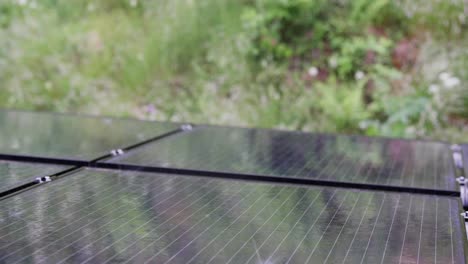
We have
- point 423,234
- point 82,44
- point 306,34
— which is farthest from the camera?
point 82,44

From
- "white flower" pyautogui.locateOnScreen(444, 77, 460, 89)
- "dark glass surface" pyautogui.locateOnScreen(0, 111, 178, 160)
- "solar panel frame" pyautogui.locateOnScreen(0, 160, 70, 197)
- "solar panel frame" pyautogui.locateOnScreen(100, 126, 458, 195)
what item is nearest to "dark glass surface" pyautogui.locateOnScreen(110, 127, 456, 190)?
"solar panel frame" pyautogui.locateOnScreen(100, 126, 458, 195)

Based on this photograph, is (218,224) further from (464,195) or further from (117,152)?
(117,152)

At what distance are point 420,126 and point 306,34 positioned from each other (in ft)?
3.75

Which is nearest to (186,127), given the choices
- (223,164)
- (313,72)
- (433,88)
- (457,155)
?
(223,164)

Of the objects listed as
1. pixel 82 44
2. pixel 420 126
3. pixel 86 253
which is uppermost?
pixel 82 44

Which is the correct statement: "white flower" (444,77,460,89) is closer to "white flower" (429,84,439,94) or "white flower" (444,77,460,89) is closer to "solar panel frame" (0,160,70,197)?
"white flower" (429,84,439,94)

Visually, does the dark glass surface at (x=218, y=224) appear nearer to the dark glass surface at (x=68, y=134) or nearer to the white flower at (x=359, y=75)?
the dark glass surface at (x=68, y=134)

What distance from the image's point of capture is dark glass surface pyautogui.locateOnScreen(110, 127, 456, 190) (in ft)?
7.66

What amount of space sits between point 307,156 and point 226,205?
0.94 metres

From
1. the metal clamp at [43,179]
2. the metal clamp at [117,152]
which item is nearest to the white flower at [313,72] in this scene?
the metal clamp at [117,152]

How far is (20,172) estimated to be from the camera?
7.09ft

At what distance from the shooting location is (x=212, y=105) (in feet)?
18.5

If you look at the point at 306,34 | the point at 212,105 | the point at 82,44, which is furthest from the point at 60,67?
the point at 306,34

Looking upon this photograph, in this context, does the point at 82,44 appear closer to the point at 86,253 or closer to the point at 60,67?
the point at 60,67
